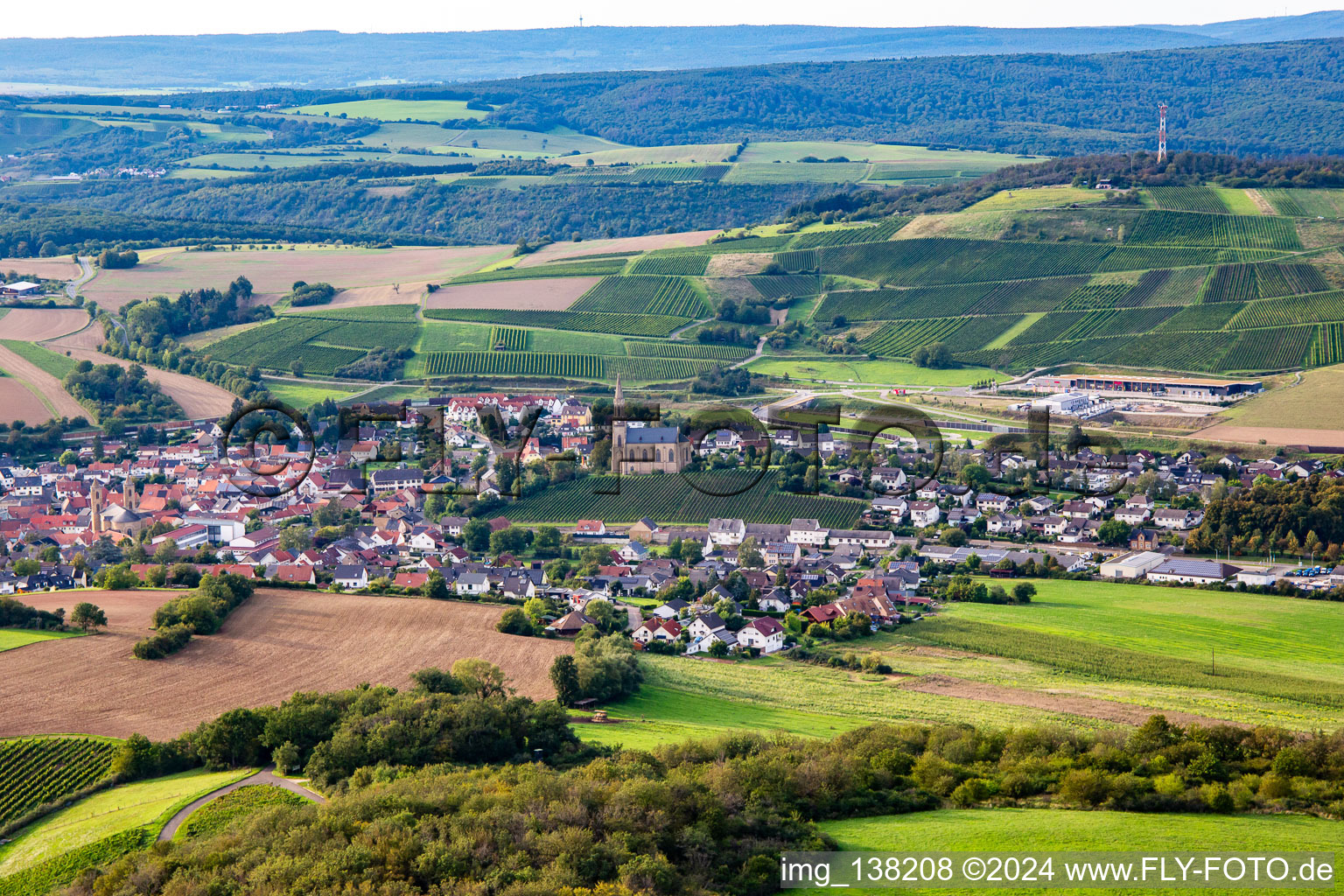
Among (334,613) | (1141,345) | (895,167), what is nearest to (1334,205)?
(1141,345)

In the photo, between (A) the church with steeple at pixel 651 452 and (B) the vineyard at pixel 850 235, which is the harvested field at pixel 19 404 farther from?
(B) the vineyard at pixel 850 235

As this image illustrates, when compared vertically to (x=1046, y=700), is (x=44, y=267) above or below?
above

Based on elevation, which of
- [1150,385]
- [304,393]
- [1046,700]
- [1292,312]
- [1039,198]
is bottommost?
[1046,700]

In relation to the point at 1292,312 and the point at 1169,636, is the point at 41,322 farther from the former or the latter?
the point at 1292,312

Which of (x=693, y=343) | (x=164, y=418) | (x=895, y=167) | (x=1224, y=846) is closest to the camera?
(x=1224, y=846)

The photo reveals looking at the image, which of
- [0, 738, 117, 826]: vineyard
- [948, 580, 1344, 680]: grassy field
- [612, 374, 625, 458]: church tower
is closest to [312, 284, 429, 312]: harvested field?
[612, 374, 625, 458]: church tower

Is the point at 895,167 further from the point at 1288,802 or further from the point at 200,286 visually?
the point at 1288,802

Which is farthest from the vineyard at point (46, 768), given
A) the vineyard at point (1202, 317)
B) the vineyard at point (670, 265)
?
the vineyard at point (670, 265)

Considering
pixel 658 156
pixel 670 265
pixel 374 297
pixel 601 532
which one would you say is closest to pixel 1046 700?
pixel 601 532
